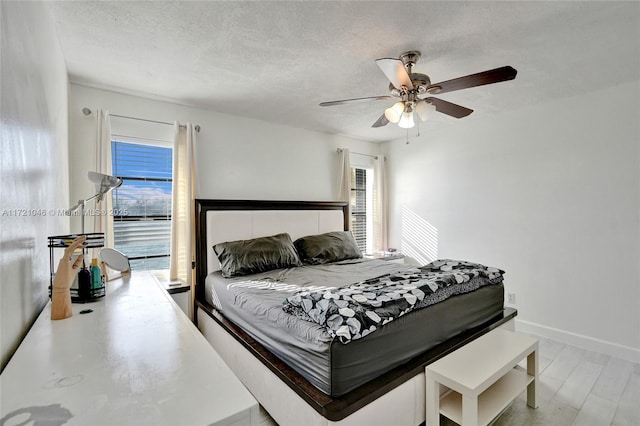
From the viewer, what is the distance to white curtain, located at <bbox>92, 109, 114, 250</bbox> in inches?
105

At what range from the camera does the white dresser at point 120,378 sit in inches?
27.1

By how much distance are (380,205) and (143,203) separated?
3.29 m

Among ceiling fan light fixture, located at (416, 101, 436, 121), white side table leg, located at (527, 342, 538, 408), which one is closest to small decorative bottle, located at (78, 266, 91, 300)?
ceiling fan light fixture, located at (416, 101, 436, 121)

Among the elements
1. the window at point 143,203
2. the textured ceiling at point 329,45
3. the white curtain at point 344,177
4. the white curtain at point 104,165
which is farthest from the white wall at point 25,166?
the white curtain at point 344,177

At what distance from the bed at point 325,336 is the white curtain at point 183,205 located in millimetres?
93

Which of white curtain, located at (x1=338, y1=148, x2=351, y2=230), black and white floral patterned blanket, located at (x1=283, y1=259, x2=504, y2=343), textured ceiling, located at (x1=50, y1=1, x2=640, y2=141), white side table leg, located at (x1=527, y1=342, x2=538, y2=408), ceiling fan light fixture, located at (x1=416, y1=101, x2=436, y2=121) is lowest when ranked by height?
white side table leg, located at (x1=527, y1=342, x2=538, y2=408)

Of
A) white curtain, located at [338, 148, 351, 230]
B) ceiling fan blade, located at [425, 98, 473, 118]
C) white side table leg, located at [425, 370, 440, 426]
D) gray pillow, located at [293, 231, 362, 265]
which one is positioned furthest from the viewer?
white curtain, located at [338, 148, 351, 230]

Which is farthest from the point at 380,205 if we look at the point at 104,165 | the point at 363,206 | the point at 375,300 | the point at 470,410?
the point at 104,165

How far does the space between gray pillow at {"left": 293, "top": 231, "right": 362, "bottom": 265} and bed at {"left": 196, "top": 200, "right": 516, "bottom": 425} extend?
31 cm

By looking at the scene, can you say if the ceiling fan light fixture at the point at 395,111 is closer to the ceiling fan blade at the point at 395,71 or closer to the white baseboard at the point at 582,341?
the ceiling fan blade at the point at 395,71

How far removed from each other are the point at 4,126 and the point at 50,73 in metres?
1.13

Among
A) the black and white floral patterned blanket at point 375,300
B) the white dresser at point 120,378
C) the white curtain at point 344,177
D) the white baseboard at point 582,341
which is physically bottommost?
the white baseboard at point 582,341

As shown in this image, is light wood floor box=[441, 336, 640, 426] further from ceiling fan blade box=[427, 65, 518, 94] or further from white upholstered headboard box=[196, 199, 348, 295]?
white upholstered headboard box=[196, 199, 348, 295]

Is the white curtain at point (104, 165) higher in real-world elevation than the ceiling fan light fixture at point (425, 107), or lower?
lower
